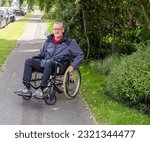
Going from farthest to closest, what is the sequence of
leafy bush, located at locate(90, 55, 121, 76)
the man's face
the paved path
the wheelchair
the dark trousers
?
leafy bush, located at locate(90, 55, 121, 76) < the man's face < the wheelchair < the dark trousers < the paved path

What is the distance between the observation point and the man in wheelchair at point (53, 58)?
7309 mm

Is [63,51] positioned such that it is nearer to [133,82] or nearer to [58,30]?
[58,30]

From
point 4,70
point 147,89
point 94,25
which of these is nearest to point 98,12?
point 94,25

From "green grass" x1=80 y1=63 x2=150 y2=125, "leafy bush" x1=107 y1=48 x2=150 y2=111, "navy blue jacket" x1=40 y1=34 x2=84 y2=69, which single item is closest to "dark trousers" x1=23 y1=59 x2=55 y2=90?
"navy blue jacket" x1=40 y1=34 x2=84 y2=69

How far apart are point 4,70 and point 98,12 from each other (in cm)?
373

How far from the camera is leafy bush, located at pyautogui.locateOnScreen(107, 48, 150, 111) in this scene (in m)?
6.89

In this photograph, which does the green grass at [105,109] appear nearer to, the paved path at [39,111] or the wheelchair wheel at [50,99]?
the paved path at [39,111]

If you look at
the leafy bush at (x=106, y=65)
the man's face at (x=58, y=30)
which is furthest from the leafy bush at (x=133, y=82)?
the leafy bush at (x=106, y=65)

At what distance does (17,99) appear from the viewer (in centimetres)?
767

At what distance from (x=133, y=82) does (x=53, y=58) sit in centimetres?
158

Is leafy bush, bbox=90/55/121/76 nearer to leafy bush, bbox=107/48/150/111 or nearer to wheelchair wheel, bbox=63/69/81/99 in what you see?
wheelchair wheel, bbox=63/69/81/99

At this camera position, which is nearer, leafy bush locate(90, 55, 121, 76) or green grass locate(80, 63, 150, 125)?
green grass locate(80, 63, 150, 125)

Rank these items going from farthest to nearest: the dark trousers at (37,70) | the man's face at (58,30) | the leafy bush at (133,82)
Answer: the man's face at (58,30) → the dark trousers at (37,70) → the leafy bush at (133,82)

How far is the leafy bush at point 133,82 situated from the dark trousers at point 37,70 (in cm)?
116
